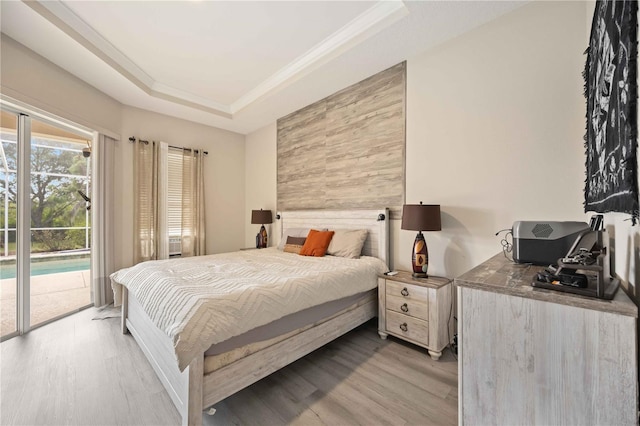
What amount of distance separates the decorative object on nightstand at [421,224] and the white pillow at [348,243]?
639 mm

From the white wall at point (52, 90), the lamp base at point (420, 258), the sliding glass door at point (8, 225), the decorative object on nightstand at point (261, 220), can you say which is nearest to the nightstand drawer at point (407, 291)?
the lamp base at point (420, 258)

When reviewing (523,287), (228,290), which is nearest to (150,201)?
(228,290)

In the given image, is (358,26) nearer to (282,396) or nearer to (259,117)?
(259,117)

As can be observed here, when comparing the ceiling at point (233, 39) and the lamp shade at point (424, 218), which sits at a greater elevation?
the ceiling at point (233, 39)

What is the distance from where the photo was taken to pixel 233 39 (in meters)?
2.50

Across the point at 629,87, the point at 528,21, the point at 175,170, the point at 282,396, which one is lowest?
the point at 282,396

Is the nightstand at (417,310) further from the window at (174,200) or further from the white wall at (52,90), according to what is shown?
the white wall at (52,90)

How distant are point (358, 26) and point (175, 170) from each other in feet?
11.0

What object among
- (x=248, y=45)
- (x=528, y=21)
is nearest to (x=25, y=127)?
(x=248, y=45)

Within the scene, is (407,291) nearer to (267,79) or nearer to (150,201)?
(267,79)

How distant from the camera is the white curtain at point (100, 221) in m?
3.15

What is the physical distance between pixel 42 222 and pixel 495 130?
463 centimetres

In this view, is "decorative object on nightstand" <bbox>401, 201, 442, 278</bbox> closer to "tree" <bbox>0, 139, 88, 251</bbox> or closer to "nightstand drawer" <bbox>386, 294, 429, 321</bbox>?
"nightstand drawer" <bbox>386, 294, 429, 321</bbox>

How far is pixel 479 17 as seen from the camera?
81.7 inches
